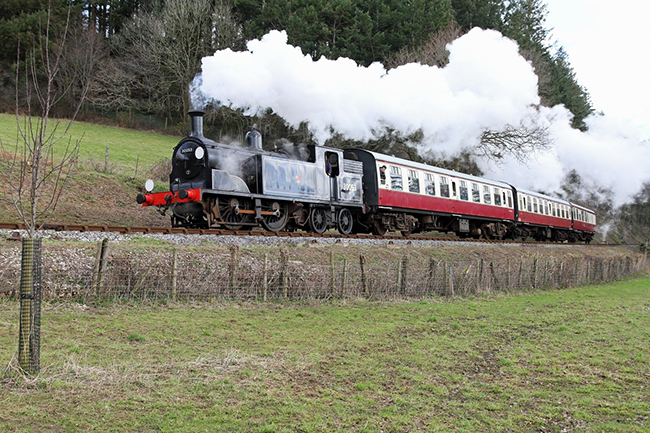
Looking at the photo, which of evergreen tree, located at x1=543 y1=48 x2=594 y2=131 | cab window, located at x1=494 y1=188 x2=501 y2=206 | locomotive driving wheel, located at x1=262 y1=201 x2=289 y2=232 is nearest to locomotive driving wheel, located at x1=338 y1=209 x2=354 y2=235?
locomotive driving wheel, located at x1=262 y1=201 x2=289 y2=232

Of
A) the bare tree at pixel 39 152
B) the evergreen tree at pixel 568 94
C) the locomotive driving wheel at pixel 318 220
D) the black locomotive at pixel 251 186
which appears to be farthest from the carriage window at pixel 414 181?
the evergreen tree at pixel 568 94

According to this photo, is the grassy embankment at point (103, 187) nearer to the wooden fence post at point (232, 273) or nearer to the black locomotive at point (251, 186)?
the black locomotive at point (251, 186)

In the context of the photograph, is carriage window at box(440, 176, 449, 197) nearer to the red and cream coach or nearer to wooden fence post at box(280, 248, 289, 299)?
the red and cream coach

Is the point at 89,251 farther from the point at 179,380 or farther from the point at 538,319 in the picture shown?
the point at 538,319

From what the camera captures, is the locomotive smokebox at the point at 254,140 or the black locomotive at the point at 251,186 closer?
the black locomotive at the point at 251,186

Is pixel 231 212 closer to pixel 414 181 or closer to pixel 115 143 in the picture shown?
pixel 414 181

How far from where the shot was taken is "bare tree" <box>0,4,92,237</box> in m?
5.66

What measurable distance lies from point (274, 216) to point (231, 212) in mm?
1718

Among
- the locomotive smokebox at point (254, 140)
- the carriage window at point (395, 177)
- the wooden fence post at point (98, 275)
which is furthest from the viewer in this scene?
the carriage window at point (395, 177)

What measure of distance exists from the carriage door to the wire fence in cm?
402

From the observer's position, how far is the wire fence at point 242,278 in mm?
9727

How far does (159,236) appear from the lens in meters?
13.1

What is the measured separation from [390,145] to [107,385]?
88.6 ft

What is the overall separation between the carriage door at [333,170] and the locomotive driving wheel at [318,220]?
2.14 feet
